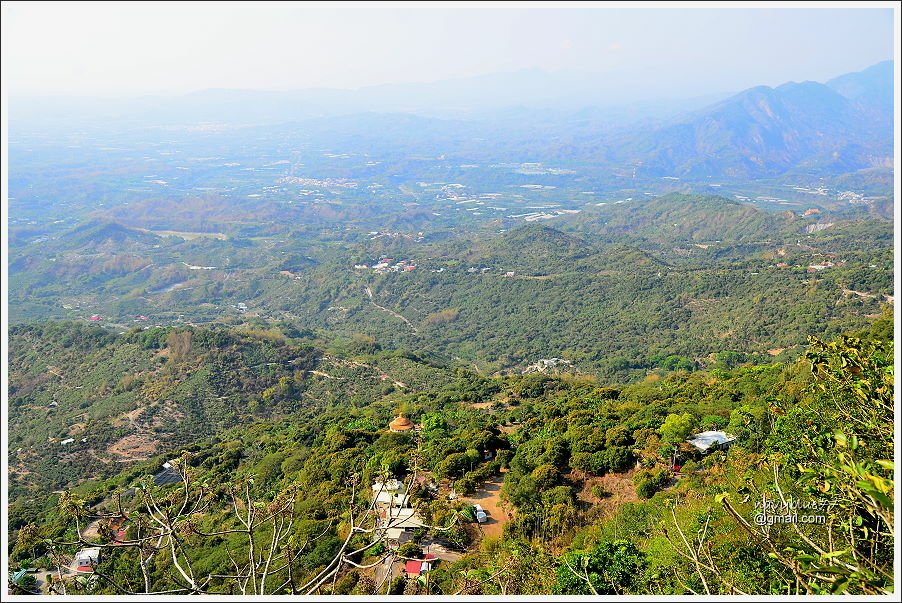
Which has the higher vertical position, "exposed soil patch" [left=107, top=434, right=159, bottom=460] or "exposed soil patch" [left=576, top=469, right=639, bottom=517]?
"exposed soil patch" [left=576, top=469, right=639, bottom=517]

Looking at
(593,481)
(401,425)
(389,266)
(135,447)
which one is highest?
(593,481)

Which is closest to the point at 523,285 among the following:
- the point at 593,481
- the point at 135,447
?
the point at 135,447

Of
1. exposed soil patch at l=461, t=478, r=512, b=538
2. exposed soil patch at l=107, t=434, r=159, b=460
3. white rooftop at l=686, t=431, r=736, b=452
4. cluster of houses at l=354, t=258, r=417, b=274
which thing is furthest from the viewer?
cluster of houses at l=354, t=258, r=417, b=274

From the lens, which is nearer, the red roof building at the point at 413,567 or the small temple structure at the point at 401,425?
the red roof building at the point at 413,567

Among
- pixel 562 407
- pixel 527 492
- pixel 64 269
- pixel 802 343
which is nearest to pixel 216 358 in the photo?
pixel 562 407

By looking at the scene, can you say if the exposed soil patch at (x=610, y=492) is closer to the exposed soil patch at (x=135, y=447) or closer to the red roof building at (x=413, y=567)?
the red roof building at (x=413, y=567)

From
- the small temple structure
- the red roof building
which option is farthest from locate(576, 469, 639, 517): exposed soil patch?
the small temple structure

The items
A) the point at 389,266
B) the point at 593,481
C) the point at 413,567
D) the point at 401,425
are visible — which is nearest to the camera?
the point at 413,567

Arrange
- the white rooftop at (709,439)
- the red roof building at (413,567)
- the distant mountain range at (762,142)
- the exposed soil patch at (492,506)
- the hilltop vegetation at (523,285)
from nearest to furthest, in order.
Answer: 1. the red roof building at (413,567)
2. the exposed soil patch at (492,506)
3. the white rooftop at (709,439)
4. the hilltop vegetation at (523,285)
5. the distant mountain range at (762,142)

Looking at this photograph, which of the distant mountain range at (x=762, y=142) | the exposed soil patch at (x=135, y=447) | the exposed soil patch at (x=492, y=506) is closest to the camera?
the exposed soil patch at (x=492, y=506)

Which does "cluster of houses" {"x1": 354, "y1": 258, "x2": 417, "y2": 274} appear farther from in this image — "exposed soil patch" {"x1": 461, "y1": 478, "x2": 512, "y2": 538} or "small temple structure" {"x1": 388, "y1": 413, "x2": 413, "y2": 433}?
"exposed soil patch" {"x1": 461, "y1": 478, "x2": 512, "y2": 538}

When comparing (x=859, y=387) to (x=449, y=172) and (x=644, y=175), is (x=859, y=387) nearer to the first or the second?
(x=449, y=172)

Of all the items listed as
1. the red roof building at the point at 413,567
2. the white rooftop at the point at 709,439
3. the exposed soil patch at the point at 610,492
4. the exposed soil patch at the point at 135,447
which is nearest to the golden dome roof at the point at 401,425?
the exposed soil patch at the point at 610,492

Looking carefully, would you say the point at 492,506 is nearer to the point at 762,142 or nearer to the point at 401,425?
the point at 401,425
